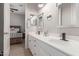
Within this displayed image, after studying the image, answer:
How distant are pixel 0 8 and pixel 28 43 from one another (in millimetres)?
1244

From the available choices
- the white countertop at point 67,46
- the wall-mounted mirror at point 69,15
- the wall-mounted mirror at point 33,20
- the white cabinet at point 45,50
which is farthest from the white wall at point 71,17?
the wall-mounted mirror at point 33,20

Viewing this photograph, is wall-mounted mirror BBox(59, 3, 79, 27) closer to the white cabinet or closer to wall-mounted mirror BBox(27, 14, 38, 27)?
the white cabinet

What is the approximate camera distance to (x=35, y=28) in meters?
2.74

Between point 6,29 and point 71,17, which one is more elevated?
point 71,17

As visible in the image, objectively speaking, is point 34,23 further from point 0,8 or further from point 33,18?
point 0,8

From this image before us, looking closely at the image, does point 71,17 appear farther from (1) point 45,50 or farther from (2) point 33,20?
(2) point 33,20

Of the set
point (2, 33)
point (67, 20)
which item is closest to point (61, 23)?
point (67, 20)

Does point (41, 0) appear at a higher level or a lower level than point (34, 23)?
higher

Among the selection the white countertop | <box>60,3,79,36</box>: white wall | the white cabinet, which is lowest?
the white cabinet

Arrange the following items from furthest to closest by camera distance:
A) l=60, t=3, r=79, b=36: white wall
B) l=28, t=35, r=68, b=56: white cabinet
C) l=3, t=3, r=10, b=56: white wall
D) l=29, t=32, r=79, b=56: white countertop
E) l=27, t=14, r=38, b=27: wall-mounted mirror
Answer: l=27, t=14, r=38, b=27: wall-mounted mirror
l=3, t=3, r=10, b=56: white wall
l=60, t=3, r=79, b=36: white wall
l=28, t=35, r=68, b=56: white cabinet
l=29, t=32, r=79, b=56: white countertop

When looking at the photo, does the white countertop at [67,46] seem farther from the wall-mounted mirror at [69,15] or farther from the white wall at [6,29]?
the white wall at [6,29]

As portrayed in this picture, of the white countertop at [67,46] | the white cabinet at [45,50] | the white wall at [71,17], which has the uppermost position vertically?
the white wall at [71,17]

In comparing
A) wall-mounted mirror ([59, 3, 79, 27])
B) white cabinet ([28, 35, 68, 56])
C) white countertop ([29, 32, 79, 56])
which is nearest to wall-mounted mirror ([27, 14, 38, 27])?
white cabinet ([28, 35, 68, 56])

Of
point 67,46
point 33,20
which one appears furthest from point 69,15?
point 33,20
